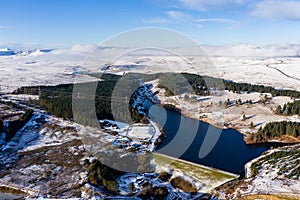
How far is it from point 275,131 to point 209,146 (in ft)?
18.0

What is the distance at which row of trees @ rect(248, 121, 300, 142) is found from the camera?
1856 centimetres

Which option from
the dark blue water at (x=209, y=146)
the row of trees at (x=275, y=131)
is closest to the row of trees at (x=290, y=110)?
the row of trees at (x=275, y=131)

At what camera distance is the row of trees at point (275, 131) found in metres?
18.6

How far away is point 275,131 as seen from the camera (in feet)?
62.8

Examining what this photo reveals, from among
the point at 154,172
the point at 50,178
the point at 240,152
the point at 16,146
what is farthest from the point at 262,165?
the point at 16,146

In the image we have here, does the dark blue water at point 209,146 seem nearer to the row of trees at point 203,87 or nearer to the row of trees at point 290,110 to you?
the row of trees at point 290,110

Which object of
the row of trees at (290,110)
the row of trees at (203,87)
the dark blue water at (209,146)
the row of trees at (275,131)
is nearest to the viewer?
the dark blue water at (209,146)

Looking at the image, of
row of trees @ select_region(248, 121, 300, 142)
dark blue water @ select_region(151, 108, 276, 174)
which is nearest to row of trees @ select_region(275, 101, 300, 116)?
row of trees @ select_region(248, 121, 300, 142)

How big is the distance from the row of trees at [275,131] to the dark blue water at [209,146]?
2.31 feet

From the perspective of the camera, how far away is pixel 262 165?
13.8 m

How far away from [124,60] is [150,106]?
176ft

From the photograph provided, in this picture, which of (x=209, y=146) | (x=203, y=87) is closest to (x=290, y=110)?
(x=209, y=146)

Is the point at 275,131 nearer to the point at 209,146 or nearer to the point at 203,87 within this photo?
the point at 209,146

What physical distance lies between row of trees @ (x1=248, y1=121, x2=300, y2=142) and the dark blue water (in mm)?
705
